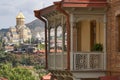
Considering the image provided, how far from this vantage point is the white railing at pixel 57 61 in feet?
74.6

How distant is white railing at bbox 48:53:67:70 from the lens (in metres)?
22.7

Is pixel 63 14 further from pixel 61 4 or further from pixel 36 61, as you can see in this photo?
pixel 36 61

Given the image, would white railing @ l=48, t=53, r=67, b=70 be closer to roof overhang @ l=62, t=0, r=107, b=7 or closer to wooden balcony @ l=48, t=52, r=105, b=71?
wooden balcony @ l=48, t=52, r=105, b=71

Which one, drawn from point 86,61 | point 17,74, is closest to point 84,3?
point 86,61

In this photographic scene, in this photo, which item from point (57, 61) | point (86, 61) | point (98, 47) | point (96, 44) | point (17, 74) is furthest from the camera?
point (17, 74)

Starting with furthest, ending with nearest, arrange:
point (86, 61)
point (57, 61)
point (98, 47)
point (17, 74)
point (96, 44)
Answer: point (17, 74)
point (57, 61)
point (96, 44)
point (98, 47)
point (86, 61)

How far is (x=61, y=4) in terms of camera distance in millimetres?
21516

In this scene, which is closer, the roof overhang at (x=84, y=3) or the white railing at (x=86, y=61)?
the roof overhang at (x=84, y=3)

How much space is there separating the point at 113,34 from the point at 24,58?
527 ft

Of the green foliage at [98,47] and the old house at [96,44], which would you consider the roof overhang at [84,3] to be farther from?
the green foliage at [98,47]

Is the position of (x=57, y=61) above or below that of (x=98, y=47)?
below

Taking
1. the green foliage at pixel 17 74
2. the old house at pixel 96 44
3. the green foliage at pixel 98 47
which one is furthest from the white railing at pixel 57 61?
the green foliage at pixel 17 74

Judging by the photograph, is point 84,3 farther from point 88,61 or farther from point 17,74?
point 17,74

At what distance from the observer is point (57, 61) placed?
23.9 m
